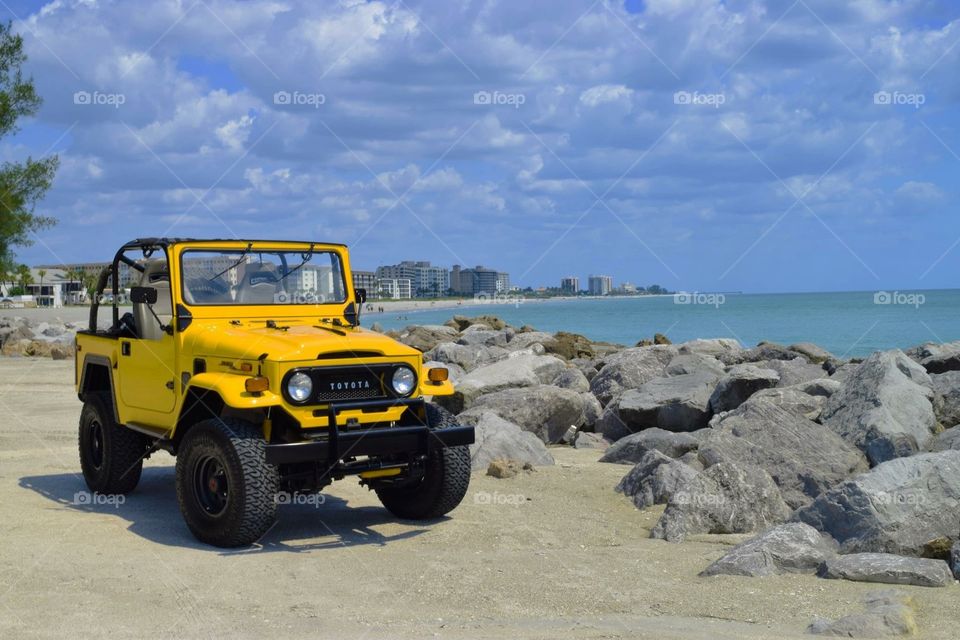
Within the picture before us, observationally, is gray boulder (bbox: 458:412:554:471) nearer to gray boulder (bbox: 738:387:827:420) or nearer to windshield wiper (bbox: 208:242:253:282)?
gray boulder (bbox: 738:387:827:420)

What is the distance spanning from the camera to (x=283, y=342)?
8492mm

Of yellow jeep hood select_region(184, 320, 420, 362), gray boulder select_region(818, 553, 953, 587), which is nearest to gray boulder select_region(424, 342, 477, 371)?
yellow jeep hood select_region(184, 320, 420, 362)

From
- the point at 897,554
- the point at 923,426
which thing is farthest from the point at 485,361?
the point at 897,554

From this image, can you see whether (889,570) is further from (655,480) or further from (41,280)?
(41,280)

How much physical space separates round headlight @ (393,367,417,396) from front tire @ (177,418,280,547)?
1173 millimetres

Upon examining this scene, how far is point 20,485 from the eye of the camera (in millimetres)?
11148

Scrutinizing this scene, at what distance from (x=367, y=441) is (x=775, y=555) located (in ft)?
10.6

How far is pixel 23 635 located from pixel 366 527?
3.61 m

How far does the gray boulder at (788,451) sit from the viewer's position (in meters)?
10.8

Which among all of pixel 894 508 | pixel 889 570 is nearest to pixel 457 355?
pixel 894 508

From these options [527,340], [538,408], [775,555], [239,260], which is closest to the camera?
[775,555]

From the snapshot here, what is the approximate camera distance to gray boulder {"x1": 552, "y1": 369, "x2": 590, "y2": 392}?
62.8 feet

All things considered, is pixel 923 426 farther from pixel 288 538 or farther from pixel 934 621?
pixel 288 538

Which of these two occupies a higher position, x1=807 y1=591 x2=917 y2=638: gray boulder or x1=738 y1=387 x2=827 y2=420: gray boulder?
x1=738 y1=387 x2=827 y2=420: gray boulder
